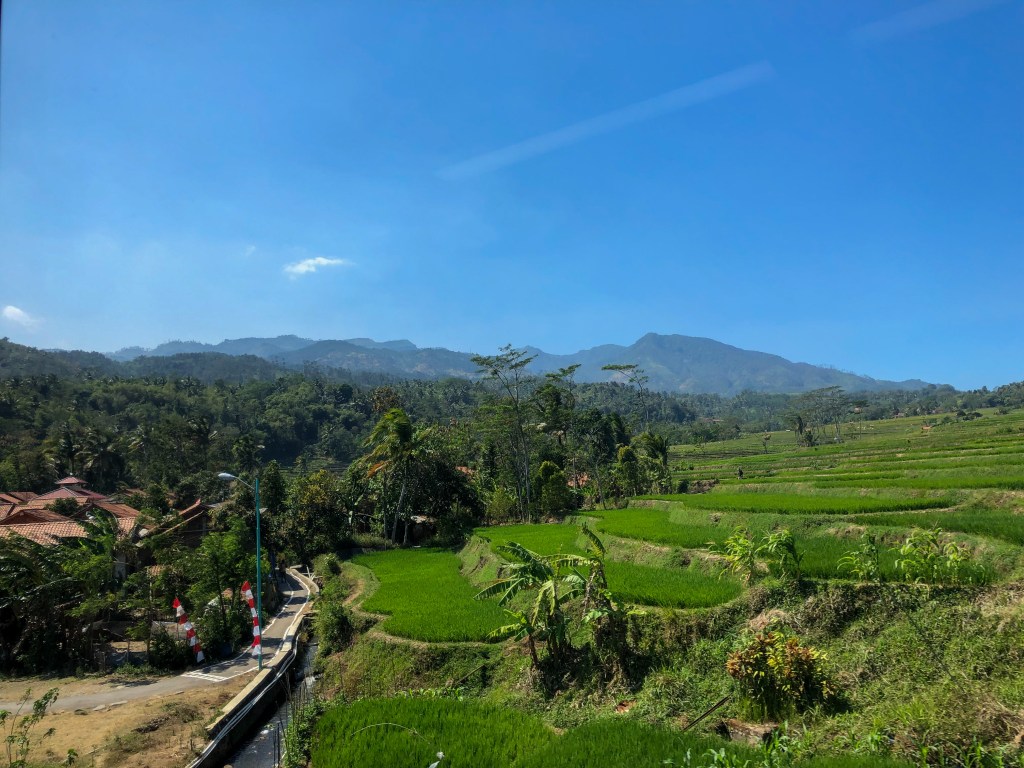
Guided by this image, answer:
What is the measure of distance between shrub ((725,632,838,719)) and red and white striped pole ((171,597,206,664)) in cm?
1738

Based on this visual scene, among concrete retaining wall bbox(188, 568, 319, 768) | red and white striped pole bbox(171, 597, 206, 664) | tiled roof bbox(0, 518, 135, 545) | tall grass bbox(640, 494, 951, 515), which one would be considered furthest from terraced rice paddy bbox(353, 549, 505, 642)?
tiled roof bbox(0, 518, 135, 545)

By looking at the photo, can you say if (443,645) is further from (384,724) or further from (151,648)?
(151,648)

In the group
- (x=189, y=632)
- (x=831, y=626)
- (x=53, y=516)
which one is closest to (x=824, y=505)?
(x=831, y=626)

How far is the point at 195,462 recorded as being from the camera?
7094cm

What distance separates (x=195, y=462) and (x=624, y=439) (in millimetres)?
52922

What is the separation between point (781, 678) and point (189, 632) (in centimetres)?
1829

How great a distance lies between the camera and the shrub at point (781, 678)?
343 inches

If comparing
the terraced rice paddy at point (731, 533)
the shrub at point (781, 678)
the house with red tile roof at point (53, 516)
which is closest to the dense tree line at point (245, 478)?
the house with red tile roof at point (53, 516)

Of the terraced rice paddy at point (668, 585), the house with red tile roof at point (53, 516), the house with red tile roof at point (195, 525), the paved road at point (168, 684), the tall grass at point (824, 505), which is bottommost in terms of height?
the paved road at point (168, 684)

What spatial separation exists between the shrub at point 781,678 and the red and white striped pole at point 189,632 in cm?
1738

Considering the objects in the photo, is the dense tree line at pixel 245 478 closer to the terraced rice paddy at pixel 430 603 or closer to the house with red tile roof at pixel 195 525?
the house with red tile roof at pixel 195 525

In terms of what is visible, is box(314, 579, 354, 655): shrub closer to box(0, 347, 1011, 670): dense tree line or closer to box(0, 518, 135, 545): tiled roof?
box(0, 347, 1011, 670): dense tree line

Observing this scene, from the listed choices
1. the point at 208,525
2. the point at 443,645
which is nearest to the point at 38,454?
the point at 208,525

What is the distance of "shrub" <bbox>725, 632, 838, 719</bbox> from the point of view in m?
8.72
